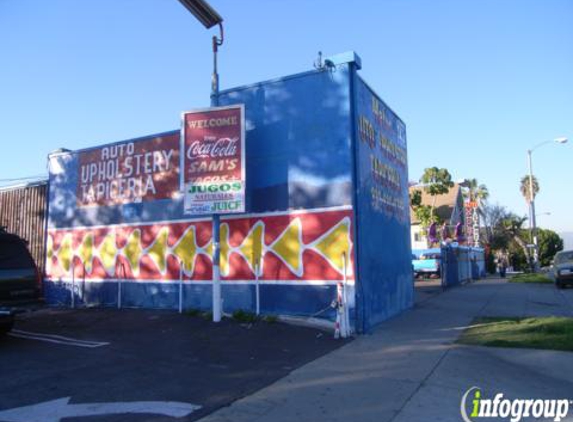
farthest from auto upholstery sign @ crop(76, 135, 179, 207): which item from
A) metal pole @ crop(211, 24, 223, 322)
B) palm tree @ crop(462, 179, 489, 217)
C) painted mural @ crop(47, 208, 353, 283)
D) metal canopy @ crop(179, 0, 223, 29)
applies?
palm tree @ crop(462, 179, 489, 217)

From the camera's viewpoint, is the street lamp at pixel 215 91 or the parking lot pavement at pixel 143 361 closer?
the parking lot pavement at pixel 143 361

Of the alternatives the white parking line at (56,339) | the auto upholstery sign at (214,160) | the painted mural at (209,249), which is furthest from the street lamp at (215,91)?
the white parking line at (56,339)

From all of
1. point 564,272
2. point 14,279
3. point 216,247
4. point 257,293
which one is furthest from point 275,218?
point 564,272

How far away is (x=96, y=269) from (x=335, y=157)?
334 inches

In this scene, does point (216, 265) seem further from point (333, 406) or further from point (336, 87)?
point (333, 406)

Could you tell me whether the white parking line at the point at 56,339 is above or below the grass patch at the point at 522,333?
above

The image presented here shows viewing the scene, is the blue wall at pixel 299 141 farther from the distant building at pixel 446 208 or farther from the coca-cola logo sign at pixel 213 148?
the distant building at pixel 446 208

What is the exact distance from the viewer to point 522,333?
10312 mm

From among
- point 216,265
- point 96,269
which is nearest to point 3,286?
point 216,265

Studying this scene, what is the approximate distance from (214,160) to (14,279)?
4.99 m

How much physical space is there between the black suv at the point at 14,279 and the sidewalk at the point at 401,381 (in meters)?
5.64

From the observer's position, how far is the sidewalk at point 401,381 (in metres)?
5.77

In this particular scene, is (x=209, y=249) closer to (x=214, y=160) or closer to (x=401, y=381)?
(x=214, y=160)

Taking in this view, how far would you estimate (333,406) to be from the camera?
600cm
